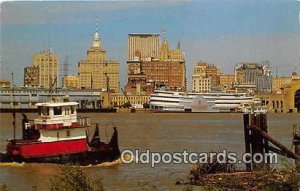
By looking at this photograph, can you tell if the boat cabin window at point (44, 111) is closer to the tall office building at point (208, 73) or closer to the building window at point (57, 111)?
the building window at point (57, 111)

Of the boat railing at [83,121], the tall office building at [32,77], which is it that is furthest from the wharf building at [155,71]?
the boat railing at [83,121]

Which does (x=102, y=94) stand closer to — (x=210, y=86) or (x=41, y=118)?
(x=210, y=86)

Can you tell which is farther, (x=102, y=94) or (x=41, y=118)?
(x=102, y=94)

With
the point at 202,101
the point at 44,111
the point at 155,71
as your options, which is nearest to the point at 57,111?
the point at 44,111

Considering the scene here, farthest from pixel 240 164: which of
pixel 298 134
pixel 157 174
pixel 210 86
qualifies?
pixel 210 86

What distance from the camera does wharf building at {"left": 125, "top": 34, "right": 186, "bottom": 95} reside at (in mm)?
45938

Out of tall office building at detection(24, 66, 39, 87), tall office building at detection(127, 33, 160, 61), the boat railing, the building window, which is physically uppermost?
tall office building at detection(127, 33, 160, 61)

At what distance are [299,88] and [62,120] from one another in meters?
33.6

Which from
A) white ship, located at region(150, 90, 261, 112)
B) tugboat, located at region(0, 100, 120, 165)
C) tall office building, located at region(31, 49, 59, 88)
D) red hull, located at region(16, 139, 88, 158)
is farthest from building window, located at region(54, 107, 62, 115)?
white ship, located at region(150, 90, 261, 112)

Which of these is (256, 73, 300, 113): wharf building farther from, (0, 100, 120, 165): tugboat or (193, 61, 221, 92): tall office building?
(0, 100, 120, 165): tugboat

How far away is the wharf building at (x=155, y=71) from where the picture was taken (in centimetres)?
4594

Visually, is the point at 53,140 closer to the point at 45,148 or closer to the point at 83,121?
the point at 45,148

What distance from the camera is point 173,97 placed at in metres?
41.0

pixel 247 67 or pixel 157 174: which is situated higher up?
pixel 247 67
